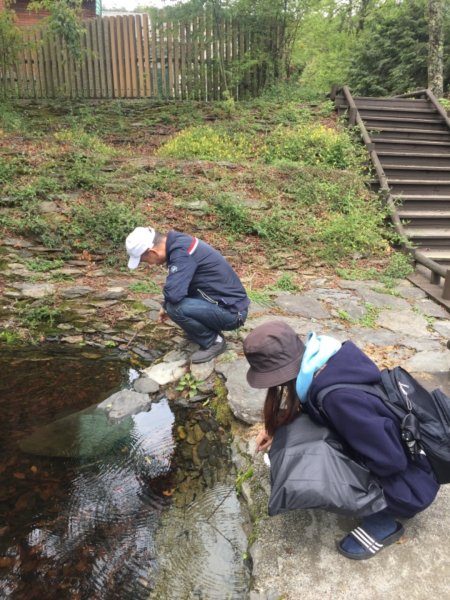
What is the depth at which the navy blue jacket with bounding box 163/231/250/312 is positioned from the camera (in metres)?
3.71

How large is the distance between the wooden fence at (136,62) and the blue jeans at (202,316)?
9807mm

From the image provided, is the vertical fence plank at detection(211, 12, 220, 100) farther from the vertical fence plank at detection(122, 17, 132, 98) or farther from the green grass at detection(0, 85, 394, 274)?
the green grass at detection(0, 85, 394, 274)

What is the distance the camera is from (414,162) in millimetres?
9117

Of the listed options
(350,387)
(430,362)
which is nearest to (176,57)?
(430,362)

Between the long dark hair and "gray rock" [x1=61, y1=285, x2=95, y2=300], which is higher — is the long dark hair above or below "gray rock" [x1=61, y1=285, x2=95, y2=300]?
above

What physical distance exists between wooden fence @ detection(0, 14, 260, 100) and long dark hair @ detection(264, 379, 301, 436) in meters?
11.6

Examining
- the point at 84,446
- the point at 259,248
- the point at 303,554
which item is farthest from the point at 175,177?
the point at 303,554

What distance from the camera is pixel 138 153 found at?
31.0 feet

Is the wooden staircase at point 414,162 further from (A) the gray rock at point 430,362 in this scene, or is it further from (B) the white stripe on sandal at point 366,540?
(B) the white stripe on sandal at point 366,540

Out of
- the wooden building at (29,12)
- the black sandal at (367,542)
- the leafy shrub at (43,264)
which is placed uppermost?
the wooden building at (29,12)

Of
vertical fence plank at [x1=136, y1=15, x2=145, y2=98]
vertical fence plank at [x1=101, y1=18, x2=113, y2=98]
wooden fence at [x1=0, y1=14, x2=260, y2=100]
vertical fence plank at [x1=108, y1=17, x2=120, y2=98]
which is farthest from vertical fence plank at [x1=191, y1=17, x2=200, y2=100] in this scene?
vertical fence plank at [x1=101, y1=18, x2=113, y2=98]

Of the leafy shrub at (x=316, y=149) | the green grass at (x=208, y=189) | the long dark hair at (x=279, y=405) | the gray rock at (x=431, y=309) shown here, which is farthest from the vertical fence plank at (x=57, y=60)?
the long dark hair at (x=279, y=405)

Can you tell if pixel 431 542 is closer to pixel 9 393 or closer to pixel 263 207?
pixel 9 393

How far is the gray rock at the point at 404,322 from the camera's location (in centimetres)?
494
